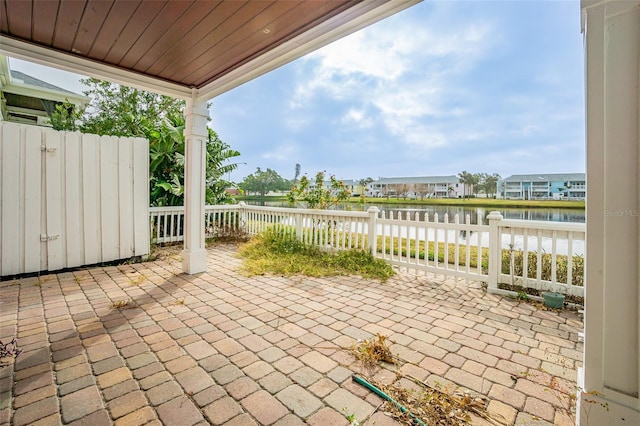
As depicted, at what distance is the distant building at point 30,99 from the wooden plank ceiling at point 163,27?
7.04 metres

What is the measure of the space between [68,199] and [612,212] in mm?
5830

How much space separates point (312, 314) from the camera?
2.92 m

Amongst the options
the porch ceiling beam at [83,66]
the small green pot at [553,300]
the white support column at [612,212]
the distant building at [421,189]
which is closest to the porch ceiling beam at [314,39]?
the porch ceiling beam at [83,66]

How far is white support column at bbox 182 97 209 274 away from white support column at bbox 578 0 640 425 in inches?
167

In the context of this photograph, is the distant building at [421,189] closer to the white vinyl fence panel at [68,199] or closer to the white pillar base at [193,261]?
the white pillar base at [193,261]

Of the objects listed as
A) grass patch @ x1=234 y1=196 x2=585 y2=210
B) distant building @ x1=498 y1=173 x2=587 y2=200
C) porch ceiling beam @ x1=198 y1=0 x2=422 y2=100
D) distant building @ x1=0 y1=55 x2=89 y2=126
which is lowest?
grass patch @ x1=234 y1=196 x2=585 y2=210

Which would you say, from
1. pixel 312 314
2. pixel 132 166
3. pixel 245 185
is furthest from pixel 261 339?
pixel 245 185

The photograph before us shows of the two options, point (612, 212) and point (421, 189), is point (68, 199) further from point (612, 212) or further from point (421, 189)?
point (421, 189)

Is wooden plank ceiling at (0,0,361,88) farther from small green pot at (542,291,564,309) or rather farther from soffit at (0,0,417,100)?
small green pot at (542,291,564,309)

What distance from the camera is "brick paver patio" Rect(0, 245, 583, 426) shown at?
161cm

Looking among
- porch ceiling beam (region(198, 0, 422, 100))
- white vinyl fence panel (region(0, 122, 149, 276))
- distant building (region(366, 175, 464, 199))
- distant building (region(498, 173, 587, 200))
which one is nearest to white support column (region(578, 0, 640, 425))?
porch ceiling beam (region(198, 0, 422, 100))

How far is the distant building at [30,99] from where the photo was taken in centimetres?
777

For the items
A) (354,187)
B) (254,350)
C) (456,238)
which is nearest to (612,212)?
(254,350)

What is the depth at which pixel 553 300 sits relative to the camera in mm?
3102
